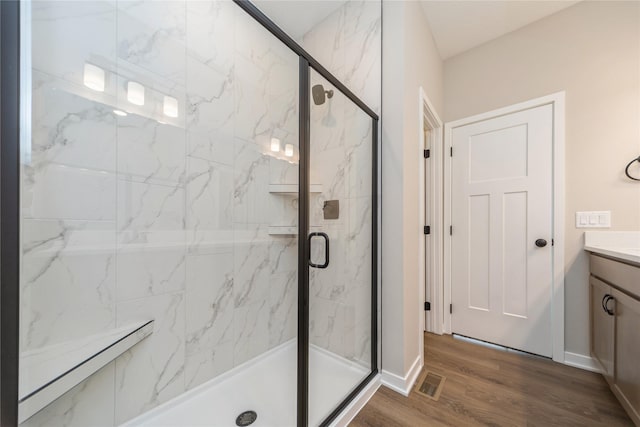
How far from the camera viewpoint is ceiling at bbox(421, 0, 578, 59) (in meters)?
1.91

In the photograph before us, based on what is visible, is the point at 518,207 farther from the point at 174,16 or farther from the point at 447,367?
the point at 174,16

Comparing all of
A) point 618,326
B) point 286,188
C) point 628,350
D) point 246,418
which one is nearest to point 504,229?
point 618,326

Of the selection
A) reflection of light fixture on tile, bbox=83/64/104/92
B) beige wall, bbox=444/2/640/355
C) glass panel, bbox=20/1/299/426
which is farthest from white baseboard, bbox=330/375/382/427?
reflection of light fixture on tile, bbox=83/64/104/92

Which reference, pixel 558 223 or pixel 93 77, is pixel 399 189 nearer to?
pixel 558 223

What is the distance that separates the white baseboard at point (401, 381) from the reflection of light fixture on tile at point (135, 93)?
214 centimetres

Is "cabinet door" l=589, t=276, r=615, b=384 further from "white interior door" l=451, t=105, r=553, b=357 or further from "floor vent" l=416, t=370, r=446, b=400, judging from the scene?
"floor vent" l=416, t=370, r=446, b=400

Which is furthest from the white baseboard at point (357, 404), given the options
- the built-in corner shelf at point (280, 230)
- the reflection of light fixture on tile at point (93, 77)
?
the reflection of light fixture on tile at point (93, 77)

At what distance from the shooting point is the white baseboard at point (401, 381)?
5.12 feet

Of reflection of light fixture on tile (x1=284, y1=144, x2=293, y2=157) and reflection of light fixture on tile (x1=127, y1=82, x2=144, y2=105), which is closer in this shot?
reflection of light fixture on tile (x1=127, y1=82, x2=144, y2=105)

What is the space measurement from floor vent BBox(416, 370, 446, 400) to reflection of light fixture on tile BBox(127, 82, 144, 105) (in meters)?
2.32

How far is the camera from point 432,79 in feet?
7.15

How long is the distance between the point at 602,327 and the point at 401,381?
1270mm

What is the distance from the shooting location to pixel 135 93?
49.3 inches

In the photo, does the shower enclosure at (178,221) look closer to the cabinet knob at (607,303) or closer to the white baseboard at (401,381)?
the white baseboard at (401,381)
